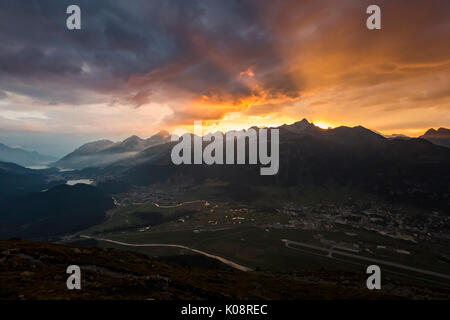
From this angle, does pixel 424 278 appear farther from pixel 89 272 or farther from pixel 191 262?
pixel 89 272
